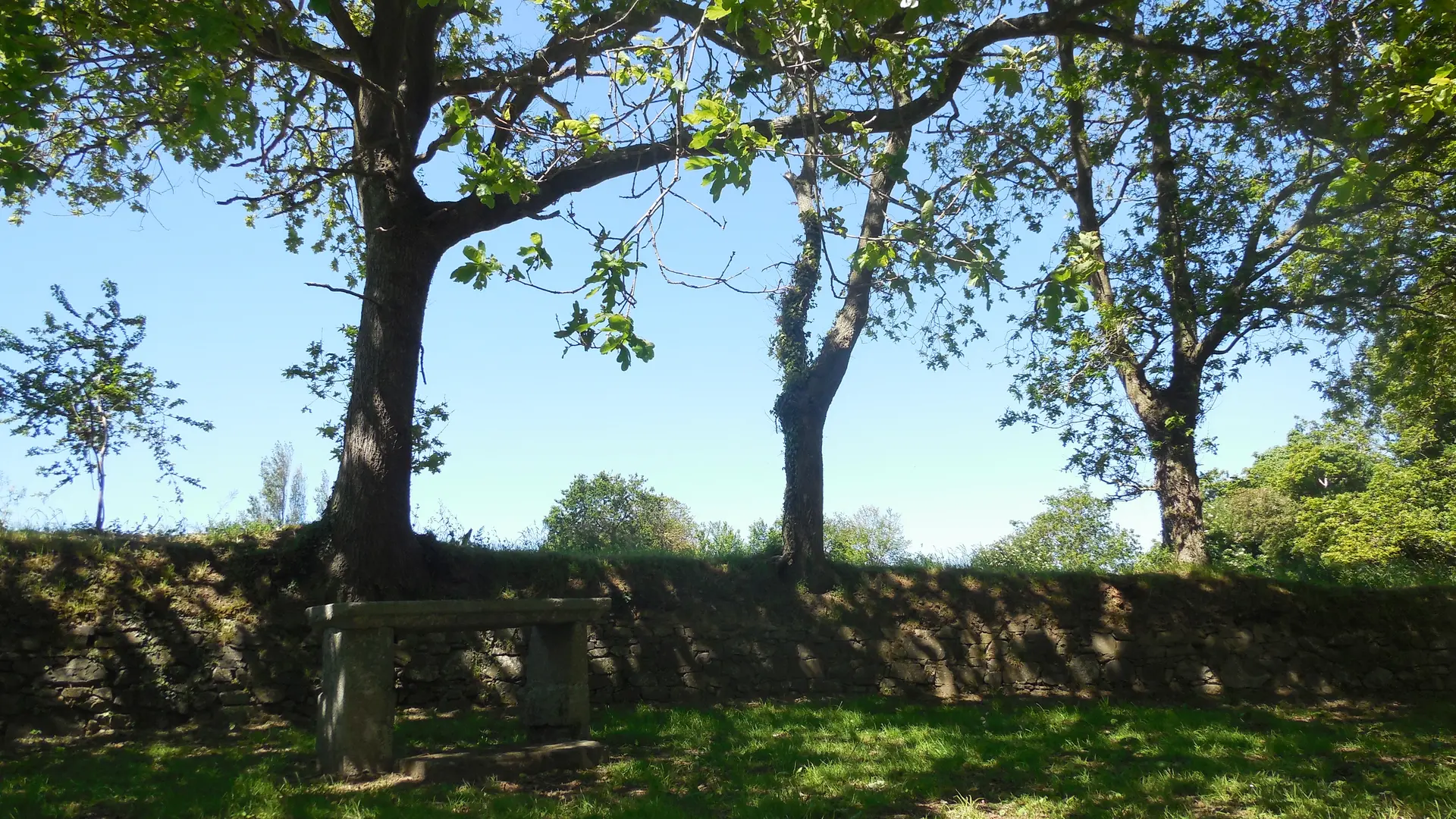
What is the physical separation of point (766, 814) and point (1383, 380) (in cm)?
1224

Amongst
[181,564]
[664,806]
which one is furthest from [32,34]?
[664,806]

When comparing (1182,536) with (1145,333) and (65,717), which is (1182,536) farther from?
(65,717)

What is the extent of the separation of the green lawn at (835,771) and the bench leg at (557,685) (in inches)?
17.1

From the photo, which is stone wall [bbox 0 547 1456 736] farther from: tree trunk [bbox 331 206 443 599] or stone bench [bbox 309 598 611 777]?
stone bench [bbox 309 598 611 777]

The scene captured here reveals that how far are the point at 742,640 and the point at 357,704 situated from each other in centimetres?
486

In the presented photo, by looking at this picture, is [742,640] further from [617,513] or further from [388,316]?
[617,513]

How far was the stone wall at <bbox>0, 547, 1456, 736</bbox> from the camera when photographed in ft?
24.6

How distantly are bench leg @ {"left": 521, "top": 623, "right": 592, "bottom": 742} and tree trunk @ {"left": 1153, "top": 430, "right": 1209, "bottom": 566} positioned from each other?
8.94 m

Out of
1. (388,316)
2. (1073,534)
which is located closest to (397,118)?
(388,316)

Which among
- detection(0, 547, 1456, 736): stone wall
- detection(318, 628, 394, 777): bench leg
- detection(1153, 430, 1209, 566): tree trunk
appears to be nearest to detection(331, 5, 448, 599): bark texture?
detection(0, 547, 1456, 736): stone wall

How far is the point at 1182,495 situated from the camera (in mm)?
12375

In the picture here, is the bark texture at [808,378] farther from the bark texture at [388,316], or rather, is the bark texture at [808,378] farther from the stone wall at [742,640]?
the bark texture at [388,316]

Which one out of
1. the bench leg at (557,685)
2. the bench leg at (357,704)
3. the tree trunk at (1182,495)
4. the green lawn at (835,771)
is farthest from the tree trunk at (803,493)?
the bench leg at (357,704)

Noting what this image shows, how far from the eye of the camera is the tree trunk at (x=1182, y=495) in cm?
1220
